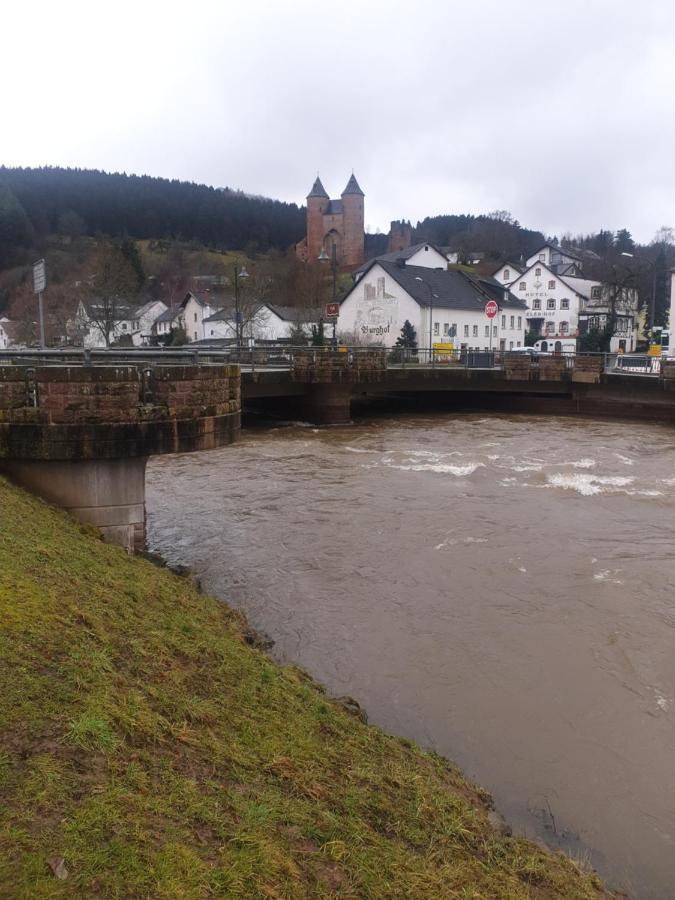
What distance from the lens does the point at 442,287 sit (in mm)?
65562

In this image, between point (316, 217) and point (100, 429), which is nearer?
point (100, 429)

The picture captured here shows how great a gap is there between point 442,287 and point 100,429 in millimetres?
59012

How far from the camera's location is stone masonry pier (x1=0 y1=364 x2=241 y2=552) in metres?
9.47

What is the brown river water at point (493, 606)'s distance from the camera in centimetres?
583

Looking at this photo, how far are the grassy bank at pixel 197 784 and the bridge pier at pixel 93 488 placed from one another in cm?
359

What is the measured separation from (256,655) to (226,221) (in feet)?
543

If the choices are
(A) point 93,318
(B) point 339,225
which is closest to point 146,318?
(A) point 93,318

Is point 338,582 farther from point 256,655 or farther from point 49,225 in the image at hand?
point 49,225

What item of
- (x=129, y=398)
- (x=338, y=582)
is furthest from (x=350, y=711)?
(x=129, y=398)

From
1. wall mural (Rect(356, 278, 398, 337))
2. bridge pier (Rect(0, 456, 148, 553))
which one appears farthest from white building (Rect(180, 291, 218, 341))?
bridge pier (Rect(0, 456, 148, 553))

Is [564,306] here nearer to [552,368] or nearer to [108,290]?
[552,368]

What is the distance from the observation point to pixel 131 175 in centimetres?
17038

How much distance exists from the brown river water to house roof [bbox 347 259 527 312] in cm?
4295

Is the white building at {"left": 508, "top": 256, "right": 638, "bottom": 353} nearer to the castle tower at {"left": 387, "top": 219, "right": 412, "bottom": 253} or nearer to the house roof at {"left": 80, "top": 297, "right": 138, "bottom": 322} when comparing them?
the house roof at {"left": 80, "top": 297, "right": 138, "bottom": 322}
